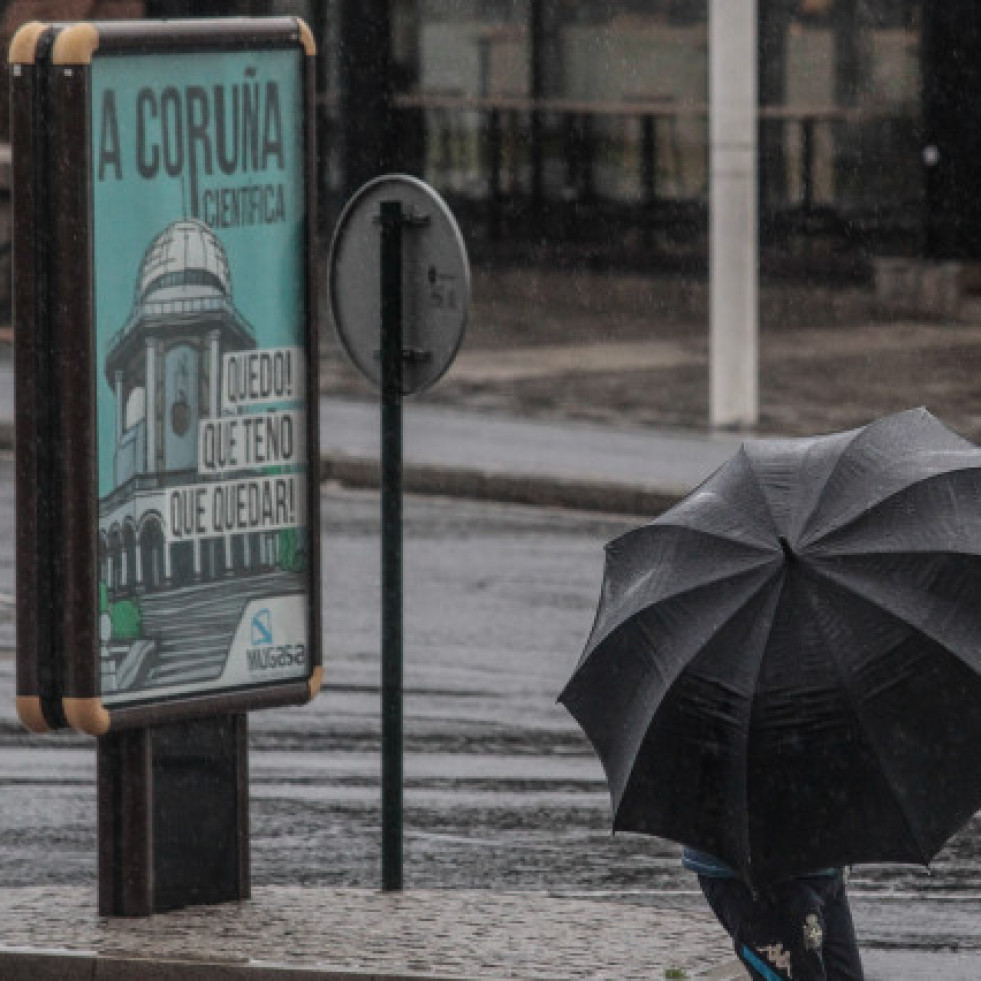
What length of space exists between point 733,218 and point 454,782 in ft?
34.6

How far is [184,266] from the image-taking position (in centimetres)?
838

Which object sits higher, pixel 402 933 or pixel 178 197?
pixel 178 197

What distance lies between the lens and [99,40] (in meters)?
8.02

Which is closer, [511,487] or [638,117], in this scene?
[511,487]

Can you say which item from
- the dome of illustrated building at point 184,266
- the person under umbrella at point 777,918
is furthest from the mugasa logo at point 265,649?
the person under umbrella at point 777,918

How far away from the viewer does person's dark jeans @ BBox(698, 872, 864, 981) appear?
20.7 feet

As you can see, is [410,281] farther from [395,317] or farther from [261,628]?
[261,628]

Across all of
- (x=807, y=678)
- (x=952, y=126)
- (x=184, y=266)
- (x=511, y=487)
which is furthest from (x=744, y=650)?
(x=952, y=126)

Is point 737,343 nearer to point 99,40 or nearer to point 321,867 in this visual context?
point 321,867

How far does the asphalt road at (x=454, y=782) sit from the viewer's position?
31.1ft

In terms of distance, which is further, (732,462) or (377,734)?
(377,734)

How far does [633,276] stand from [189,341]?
22193 mm

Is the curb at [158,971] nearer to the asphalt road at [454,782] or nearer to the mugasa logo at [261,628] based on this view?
the mugasa logo at [261,628]

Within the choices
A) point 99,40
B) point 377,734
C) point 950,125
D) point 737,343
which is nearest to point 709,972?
point 99,40
